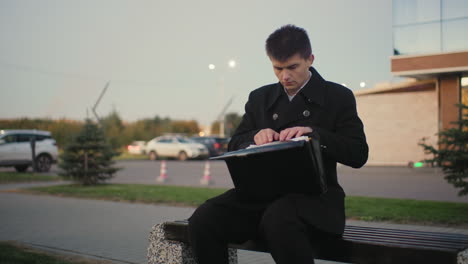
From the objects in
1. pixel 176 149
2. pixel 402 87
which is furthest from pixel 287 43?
pixel 176 149

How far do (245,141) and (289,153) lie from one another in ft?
2.28

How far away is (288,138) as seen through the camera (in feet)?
10.3

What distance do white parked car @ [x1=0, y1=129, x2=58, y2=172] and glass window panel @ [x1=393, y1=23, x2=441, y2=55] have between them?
54.5 feet

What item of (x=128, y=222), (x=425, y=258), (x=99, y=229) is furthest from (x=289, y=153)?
(x=128, y=222)

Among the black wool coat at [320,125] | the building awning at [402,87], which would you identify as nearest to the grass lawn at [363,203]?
the black wool coat at [320,125]

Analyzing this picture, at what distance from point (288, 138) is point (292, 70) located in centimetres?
49

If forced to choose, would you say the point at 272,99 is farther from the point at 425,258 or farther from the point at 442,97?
the point at 442,97

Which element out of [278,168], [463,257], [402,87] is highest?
[402,87]

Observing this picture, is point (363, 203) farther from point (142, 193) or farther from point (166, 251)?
point (166, 251)

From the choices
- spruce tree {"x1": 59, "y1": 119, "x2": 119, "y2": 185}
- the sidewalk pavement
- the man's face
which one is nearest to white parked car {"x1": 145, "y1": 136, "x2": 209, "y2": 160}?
spruce tree {"x1": 59, "y1": 119, "x2": 119, "y2": 185}

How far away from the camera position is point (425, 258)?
2.91 meters

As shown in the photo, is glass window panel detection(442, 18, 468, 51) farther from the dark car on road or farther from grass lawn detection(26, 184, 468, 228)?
the dark car on road

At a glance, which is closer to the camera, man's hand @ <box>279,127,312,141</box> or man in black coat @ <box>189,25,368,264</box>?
man in black coat @ <box>189,25,368,264</box>

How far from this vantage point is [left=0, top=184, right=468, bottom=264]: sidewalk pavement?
6355mm
